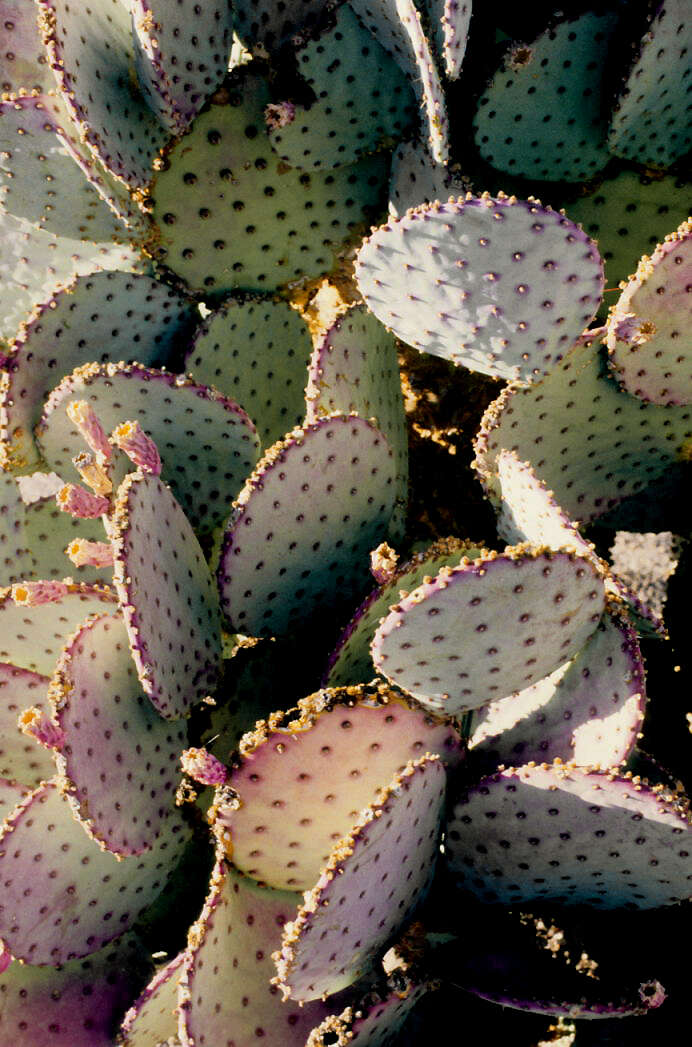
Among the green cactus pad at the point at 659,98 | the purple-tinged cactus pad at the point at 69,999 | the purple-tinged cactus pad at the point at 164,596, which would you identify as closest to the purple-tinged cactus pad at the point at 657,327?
the green cactus pad at the point at 659,98

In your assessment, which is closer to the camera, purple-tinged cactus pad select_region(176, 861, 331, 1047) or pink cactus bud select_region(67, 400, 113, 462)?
purple-tinged cactus pad select_region(176, 861, 331, 1047)

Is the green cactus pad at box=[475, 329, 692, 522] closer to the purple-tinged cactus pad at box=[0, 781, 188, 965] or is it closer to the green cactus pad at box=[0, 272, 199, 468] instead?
the green cactus pad at box=[0, 272, 199, 468]

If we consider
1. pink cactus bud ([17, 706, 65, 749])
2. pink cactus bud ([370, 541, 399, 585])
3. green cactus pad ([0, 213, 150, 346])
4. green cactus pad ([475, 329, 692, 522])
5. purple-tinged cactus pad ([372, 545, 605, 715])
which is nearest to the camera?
purple-tinged cactus pad ([372, 545, 605, 715])

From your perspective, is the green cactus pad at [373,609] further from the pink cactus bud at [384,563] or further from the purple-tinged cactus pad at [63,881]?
the purple-tinged cactus pad at [63,881]

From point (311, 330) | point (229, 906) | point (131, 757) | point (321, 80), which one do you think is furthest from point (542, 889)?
point (321, 80)

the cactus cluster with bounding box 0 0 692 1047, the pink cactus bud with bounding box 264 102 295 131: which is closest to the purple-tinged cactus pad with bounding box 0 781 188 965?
the cactus cluster with bounding box 0 0 692 1047

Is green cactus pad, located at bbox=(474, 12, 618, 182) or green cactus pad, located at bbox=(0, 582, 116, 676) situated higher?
green cactus pad, located at bbox=(474, 12, 618, 182)

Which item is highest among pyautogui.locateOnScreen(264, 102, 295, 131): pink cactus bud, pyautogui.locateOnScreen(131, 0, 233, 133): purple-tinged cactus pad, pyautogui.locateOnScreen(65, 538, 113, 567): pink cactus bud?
pyautogui.locateOnScreen(131, 0, 233, 133): purple-tinged cactus pad

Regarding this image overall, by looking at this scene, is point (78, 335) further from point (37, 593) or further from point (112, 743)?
point (112, 743)

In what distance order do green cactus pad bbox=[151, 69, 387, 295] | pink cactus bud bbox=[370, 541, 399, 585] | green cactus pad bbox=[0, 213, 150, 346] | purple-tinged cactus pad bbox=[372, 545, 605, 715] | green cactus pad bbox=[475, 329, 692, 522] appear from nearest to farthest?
purple-tinged cactus pad bbox=[372, 545, 605, 715], pink cactus bud bbox=[370, 541, 399, 585], green cactus pad bbox=[475, 329, 692, 522], green cactus pad bbox=[151, 69, 387, 295], green cactus pad bbox=[0, 213, 150, 346]

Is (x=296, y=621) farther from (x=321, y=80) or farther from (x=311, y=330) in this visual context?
(x=321, y=80)
